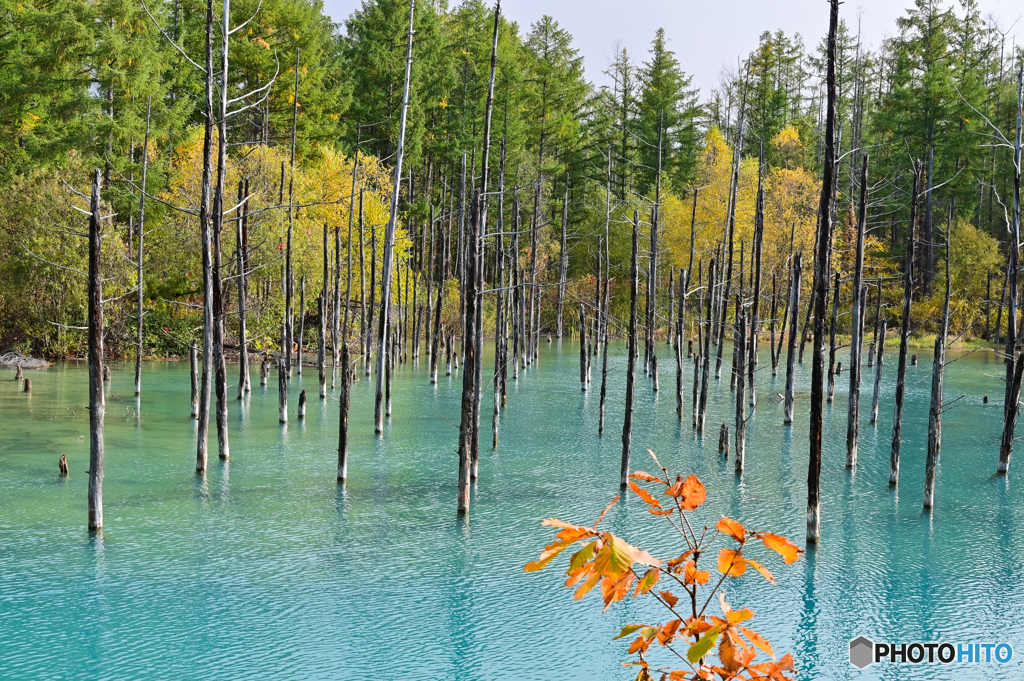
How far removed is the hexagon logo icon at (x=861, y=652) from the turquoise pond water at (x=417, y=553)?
108mm

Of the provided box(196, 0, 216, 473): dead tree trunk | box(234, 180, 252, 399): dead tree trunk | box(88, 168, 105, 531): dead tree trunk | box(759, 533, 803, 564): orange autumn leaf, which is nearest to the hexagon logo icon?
box(759, 533, 803, 564): orange autumn leaf

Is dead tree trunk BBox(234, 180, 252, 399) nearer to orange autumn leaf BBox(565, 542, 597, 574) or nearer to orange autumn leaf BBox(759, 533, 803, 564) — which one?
orange autumn leaf BBox(759, 533, 803, 564)

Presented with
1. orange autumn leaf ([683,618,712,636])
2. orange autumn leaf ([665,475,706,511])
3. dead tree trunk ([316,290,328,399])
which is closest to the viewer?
orange autumn leaf ([683,618,712,636])

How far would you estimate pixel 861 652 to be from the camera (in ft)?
28.2

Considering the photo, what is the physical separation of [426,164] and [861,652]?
38449 millimetres

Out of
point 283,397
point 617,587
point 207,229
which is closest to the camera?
point 617,587

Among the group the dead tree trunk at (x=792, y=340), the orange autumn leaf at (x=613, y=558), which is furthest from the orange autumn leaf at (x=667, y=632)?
the dead tree trunk at (x=792, y=340)

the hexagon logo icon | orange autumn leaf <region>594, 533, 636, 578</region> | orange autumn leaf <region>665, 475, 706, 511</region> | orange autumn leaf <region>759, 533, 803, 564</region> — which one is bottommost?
the hexagon logo icon

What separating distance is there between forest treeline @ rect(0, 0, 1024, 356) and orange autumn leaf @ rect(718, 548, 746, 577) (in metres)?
11.4

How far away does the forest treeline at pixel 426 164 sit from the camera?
27922 mm

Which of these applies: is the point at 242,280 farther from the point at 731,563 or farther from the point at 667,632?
the point at 667,632

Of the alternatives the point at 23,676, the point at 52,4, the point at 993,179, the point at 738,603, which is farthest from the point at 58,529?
the point at 993,179

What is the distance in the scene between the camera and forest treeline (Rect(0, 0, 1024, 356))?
2792 centimetres

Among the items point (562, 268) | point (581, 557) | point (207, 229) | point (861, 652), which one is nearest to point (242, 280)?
point (207, 229)
